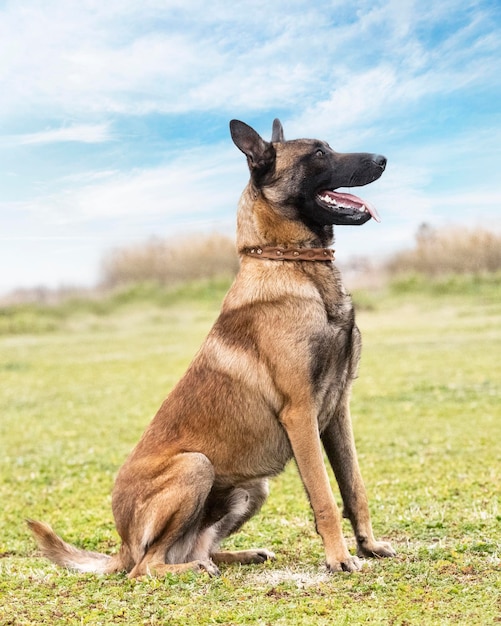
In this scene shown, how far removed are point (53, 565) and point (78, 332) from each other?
32639 millimetres

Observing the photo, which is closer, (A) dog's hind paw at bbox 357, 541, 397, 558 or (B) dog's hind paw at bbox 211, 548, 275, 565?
(A) dog's hind paw at bbox 357, 541, 397, 558

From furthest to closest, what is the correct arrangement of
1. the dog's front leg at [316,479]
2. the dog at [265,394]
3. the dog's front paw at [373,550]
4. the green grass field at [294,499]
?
the dog's front paw at [373,550]
the dog at [265,394]
the dog's front leg at [316,479]
the green grass field at [294,499]

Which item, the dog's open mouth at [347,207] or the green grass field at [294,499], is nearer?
the green grass field at [294,499]

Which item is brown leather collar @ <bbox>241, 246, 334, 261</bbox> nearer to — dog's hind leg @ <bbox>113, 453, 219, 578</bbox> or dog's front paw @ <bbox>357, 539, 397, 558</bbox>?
dog's hind leg @ <bbox>113, 453, 219, 578</bbox>

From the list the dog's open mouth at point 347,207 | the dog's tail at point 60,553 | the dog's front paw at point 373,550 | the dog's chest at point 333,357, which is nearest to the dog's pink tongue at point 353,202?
the dog's open mouth at point 347,207

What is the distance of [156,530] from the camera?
221 inches

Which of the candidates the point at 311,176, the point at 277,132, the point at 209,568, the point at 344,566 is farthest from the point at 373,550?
the point at 277,132

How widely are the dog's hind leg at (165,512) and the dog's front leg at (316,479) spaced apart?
0.60 metres

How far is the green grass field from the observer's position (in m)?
4.97

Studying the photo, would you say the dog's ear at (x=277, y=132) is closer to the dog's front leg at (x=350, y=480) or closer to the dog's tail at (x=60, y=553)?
the dog's front leg at (x=350, y=480)

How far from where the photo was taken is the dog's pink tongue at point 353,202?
5.80m

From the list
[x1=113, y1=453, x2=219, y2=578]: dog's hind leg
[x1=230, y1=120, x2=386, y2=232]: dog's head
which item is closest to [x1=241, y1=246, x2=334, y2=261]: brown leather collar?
[x1=230, y1=120, x2=386, y2=232]: dog's head

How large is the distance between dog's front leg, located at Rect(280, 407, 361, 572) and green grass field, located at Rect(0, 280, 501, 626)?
5.4 inches

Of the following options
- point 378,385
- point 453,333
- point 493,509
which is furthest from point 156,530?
point 453,333
